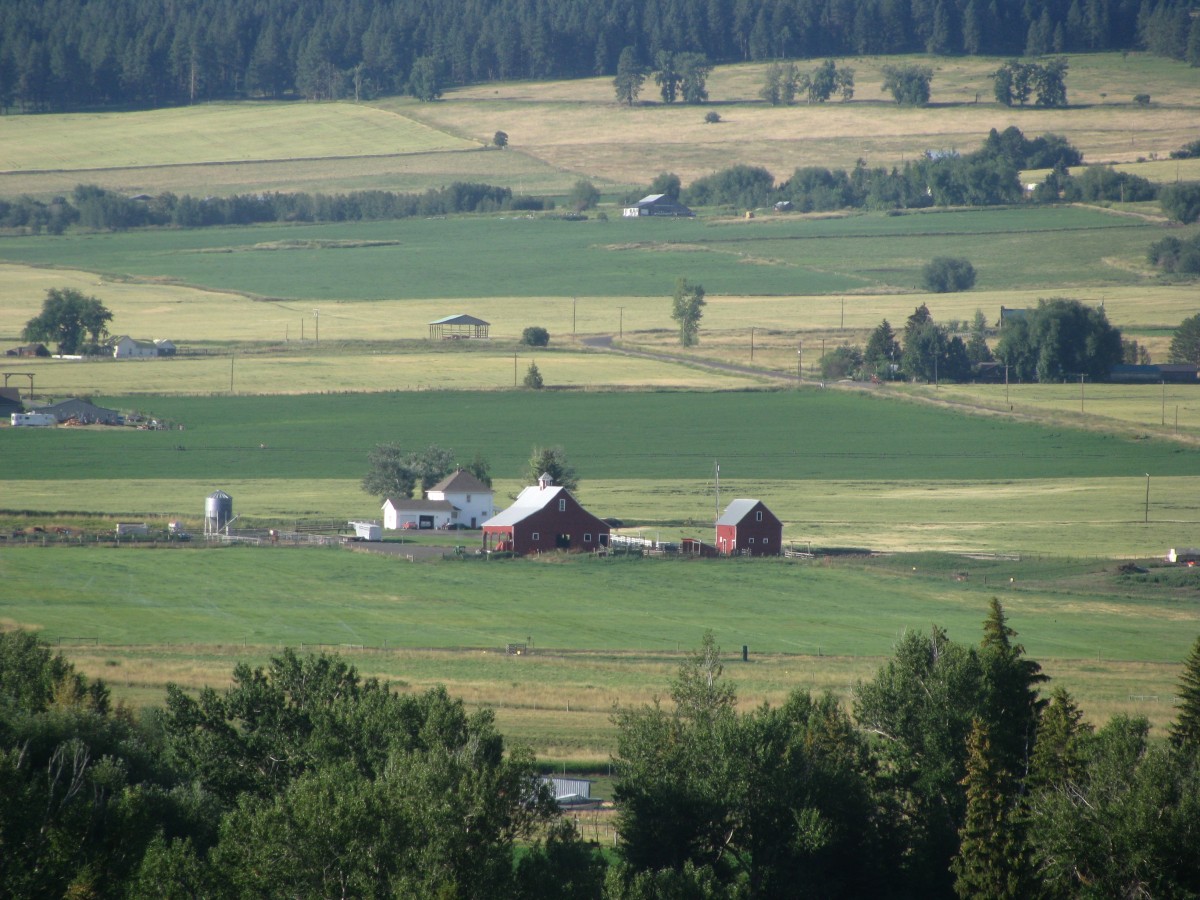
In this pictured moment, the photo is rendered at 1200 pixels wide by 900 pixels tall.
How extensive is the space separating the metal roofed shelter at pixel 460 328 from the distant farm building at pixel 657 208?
48326mm

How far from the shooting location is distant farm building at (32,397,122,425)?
277 ft

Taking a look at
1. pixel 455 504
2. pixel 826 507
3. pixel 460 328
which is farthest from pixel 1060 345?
pixel 455 504

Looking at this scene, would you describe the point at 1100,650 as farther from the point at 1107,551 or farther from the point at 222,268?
the point at 222,268

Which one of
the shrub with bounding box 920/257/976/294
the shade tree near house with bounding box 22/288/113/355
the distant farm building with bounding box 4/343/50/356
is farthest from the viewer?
the shrub with bounding box 920/257/976/294

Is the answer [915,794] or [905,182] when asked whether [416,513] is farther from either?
[905,182]

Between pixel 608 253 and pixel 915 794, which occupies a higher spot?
pixel 608 253

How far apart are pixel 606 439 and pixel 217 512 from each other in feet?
85.4

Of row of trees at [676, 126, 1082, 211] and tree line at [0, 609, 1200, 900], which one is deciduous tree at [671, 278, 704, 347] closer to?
row of trees at [676, 126, 1082, 211]

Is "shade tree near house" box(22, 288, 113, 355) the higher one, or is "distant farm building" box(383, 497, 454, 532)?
"shade tree near house" box(22, 288, 113, 355)

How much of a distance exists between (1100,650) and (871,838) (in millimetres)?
18485

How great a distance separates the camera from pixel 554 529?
6097 cm

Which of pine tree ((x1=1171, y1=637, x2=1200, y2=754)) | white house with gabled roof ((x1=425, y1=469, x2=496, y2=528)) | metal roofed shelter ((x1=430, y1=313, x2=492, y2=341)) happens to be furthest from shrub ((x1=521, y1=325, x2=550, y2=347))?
pine tree ((x1=1171, y1=637, x2=1200, y2=754))

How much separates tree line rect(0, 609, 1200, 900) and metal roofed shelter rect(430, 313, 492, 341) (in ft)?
263

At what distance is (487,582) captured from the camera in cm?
5472
